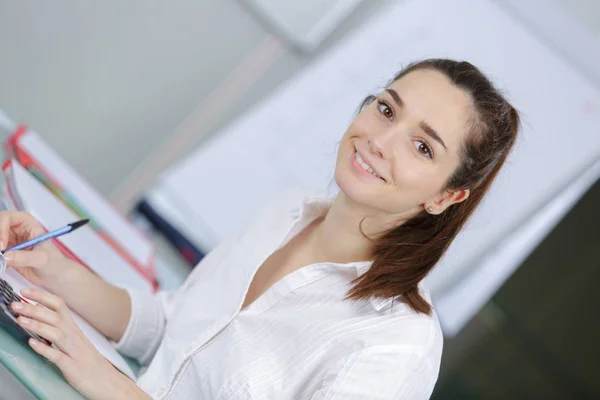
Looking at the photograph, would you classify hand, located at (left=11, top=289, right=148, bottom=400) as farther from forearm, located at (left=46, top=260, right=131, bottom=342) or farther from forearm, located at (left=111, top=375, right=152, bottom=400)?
forearm, located at (left=46, top=260, right=131, bottom=342)

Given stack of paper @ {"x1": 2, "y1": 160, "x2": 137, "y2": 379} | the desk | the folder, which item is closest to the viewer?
the desk

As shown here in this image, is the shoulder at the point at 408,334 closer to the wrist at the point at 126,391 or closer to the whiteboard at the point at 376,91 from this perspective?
the wrist at the point at 126,391

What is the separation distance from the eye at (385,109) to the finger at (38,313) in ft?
1.67

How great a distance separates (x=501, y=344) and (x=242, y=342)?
44 cm

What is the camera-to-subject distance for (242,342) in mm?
1076

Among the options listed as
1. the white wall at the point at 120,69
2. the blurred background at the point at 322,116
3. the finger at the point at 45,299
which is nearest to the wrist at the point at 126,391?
the finger at the point at 45,299

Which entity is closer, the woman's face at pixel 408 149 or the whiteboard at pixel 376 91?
the woman's face at pixel 408 149

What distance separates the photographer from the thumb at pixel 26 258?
95cm

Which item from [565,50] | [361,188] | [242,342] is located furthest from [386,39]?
[242,342]

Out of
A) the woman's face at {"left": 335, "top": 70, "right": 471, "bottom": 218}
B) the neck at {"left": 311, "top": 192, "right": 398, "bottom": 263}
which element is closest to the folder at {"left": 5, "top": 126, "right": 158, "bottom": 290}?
the neck at {"left": 311, "top": 192, "right": 398, "bottom": 263}

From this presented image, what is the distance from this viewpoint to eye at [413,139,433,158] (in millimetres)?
1022

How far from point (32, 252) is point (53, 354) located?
0.21 metres

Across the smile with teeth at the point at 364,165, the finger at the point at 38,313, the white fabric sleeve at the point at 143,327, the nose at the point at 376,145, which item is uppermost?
the nose at the point at 376,145

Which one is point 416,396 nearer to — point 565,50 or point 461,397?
point 461,397
